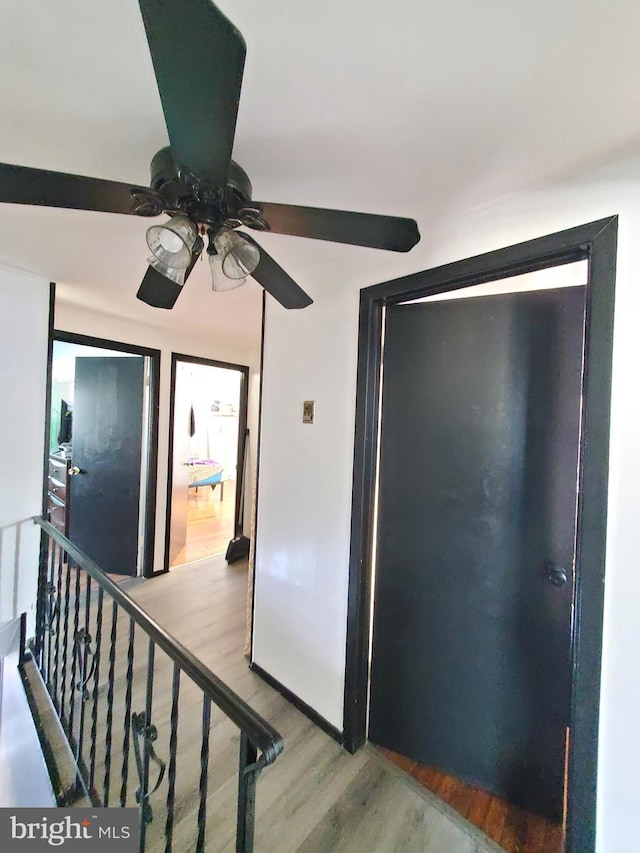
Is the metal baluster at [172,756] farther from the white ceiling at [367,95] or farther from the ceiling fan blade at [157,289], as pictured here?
the white ceiling at [367,95]

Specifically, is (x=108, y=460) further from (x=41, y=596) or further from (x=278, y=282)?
(x=278, y=282)

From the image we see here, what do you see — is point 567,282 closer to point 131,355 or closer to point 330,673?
point 330,673

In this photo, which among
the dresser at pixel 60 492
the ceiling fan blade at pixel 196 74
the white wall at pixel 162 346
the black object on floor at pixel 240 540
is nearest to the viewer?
the ceiling fan blade at pixel 196 74

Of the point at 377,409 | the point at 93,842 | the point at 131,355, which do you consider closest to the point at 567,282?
the point at 377,409

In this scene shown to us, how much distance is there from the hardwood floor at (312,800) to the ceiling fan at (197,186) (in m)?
1.94

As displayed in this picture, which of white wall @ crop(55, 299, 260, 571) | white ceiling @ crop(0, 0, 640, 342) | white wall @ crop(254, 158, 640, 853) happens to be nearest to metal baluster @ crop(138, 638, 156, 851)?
white wall @ crop(254, 158, 640, 853)

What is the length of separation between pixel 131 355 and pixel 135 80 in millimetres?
2784

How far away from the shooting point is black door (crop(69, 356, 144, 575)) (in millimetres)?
3172

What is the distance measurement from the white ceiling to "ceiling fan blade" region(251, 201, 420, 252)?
0.24 meters

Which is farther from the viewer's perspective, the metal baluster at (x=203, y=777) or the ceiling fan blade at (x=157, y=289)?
the ceiling fan blade at (x=157, y=289)

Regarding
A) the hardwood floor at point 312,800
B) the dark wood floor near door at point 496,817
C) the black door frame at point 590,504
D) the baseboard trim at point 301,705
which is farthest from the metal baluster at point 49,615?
the black door frame at point 590,504

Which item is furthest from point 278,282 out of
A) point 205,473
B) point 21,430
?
point 205,473

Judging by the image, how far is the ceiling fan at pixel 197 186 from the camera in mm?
508

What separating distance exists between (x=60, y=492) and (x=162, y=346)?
2.04 m
